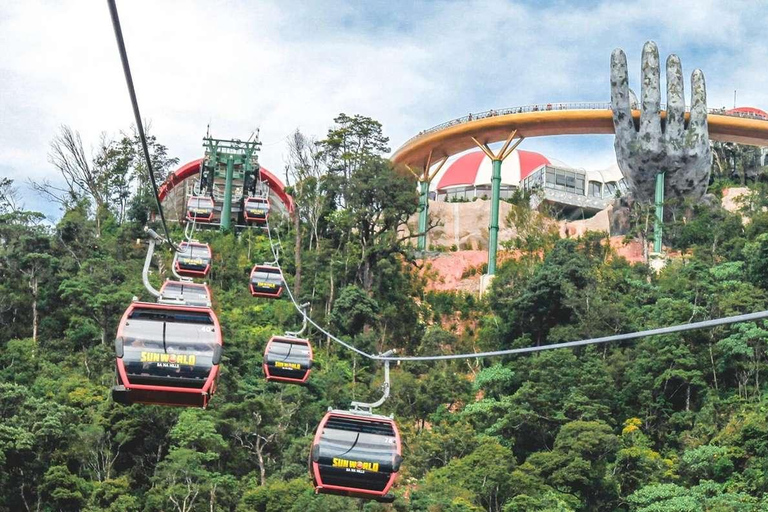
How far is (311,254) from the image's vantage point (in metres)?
48.7

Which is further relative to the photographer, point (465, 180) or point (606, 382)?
point (465, 180)

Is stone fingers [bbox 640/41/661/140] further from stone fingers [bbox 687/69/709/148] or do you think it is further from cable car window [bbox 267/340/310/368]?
cable car window [bbox 267/340/310/368]

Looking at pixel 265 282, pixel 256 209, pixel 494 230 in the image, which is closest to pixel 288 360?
pixel 265 282

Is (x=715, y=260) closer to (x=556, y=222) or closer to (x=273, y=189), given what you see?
(x=556, y=222)

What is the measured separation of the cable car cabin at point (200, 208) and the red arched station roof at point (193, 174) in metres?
8.69

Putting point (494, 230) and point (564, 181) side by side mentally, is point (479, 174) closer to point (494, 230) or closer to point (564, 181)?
point (564, 181)

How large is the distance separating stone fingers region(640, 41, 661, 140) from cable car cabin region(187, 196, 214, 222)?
58.0 ft

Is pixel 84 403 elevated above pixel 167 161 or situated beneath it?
situated beneath

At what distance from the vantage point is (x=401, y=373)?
39500 millimetres

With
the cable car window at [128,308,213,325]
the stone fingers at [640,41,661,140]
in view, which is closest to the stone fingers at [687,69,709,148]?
the stone fingers at [640,41,661,140]

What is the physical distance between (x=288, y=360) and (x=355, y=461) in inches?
412

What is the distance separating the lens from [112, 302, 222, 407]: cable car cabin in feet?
52.8

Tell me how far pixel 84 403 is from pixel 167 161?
30.2 metres

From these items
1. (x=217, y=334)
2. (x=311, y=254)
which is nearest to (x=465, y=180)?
(x=311, y=254)
